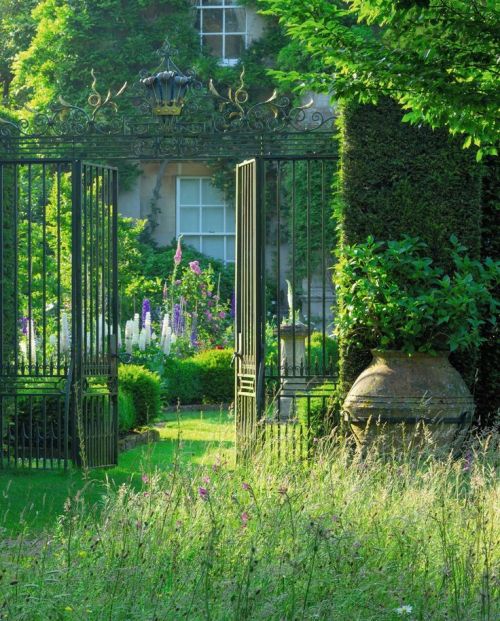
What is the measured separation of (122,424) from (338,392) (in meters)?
3.65

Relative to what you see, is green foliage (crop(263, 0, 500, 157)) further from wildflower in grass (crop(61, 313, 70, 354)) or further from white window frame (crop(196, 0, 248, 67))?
white window frame (crop(196, 0, 248, 67))

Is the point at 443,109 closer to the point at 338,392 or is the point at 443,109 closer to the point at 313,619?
the point at 338,392

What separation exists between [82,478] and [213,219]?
15.4 meters

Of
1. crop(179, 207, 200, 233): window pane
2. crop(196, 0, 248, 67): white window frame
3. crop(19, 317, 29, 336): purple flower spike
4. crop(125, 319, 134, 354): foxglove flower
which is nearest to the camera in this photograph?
crop(19, 317, 29, 336): purple flower spike

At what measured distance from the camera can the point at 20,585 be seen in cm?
445

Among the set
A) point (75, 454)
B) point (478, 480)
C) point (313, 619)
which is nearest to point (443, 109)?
point (478, 480)

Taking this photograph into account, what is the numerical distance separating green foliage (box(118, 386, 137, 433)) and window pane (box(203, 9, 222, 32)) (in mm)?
12248

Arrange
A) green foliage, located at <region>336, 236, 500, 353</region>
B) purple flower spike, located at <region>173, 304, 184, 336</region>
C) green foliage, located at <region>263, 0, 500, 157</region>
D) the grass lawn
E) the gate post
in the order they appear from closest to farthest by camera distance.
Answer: green foliage, located at <region>263, 0, 500, 157</region>, the grass lawn, green foliage, located at <region>336, 236, 500, 353</region>, the gate post, purple flower spike, located at <region>173, 304, 184, 336</region>

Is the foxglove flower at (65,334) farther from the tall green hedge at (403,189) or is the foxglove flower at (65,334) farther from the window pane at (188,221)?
the window pane at (188,221)

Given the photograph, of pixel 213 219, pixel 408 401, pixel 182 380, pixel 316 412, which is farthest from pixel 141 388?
pixel 213 219

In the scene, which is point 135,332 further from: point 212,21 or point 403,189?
point 212,21

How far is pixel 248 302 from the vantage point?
9.56m

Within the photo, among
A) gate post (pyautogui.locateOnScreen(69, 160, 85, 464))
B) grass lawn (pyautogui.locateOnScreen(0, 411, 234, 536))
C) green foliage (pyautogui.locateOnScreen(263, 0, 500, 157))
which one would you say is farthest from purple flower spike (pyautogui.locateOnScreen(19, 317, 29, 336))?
green foliage (pyautogui.locateOnScreen(263, 0, 500, 157))

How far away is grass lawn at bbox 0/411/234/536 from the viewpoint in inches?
270
